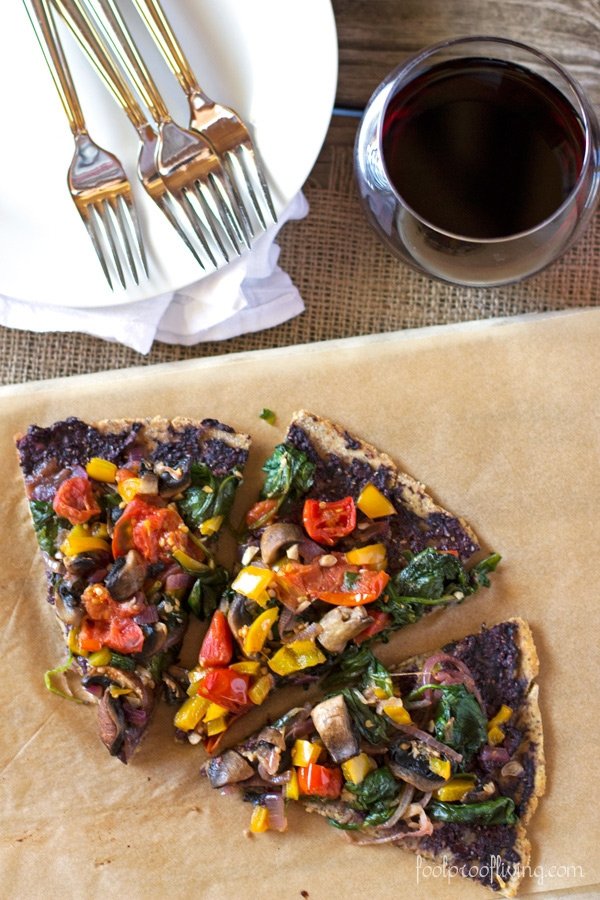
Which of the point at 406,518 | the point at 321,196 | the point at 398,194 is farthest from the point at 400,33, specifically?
the point at 406,518

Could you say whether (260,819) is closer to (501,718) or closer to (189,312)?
(501,718)

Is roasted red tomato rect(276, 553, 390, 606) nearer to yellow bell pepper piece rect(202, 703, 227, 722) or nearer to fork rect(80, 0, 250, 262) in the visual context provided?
yellow bell pepper piece rect(202, 703, 227, 722)

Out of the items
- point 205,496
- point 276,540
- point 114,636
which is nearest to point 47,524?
point 114,636

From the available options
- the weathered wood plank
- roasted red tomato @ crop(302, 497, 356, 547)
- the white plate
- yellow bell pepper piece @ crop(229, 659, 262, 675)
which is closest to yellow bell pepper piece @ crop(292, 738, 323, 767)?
yellow bell pepper piece @ crop(229, 659, 262, 675)

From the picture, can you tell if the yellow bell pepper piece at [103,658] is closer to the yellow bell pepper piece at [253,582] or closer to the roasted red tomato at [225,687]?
the roasted red tomato at [225,687]

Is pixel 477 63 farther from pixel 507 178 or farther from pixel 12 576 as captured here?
pixel 12 576

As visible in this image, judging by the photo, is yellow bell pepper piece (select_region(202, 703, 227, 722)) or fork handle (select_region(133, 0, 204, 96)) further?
yellow bell pepper piece (select_region(202, 703, 227, 722))
